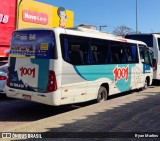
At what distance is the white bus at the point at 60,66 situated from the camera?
30.3 ft

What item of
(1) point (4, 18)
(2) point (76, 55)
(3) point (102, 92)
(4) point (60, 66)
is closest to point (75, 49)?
(2) point (76, 55)

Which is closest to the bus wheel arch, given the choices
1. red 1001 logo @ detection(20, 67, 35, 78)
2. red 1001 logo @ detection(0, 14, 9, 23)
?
red 1001 logo @ detection(20, 67, 35, 78)

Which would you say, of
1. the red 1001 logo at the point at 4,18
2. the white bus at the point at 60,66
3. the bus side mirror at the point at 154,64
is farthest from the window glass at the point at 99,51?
the red 1001 logo at the point at 4,18

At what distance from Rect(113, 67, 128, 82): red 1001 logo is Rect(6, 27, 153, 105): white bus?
29cm

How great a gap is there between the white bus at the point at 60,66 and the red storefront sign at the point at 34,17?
59.7 ft

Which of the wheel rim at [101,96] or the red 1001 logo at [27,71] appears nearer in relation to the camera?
the red 1001 logo at [27,71]

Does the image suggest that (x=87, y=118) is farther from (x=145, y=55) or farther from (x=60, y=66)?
(x=145, y=55)

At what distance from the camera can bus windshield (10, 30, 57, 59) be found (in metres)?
9.27

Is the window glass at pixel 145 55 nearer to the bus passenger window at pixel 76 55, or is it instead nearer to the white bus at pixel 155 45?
the white bus at pixel 155 45

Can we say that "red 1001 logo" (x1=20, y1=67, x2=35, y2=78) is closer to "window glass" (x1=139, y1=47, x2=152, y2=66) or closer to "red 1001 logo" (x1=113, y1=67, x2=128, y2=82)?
"red 1001 logo" (x1=113, y1=67, x2=128, y2=82)

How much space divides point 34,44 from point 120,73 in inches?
179

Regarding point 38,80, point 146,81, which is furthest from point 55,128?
point 146,81

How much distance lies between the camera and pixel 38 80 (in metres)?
9.36

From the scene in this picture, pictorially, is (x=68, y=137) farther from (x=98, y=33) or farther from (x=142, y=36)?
(x=142, y=36)
